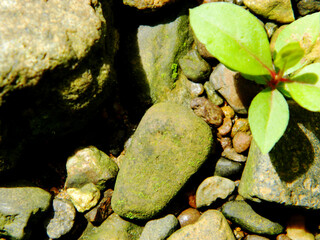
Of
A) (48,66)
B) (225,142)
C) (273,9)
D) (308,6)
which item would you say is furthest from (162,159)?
(308,6)

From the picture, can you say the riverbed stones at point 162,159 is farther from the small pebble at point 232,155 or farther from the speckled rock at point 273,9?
the speckled rock at point 273,9

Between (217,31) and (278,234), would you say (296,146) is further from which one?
(217,31)

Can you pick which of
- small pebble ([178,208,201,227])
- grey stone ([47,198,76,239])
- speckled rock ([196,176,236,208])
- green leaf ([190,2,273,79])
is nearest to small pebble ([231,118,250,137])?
speckled rock ([196,176,236,208])

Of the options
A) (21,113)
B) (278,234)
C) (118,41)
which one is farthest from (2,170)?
(278,234)

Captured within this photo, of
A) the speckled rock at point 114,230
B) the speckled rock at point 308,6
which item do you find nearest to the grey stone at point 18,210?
the speckled rock at point 114,230

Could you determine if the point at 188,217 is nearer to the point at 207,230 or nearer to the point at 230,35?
the point at 207,230
